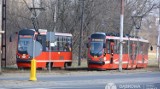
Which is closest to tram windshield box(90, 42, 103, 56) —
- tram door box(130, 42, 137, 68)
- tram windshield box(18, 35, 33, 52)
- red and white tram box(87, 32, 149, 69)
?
red and white tram box(87, 32, 149, 69)

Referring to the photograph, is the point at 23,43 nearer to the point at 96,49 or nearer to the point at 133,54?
the point at 96,49

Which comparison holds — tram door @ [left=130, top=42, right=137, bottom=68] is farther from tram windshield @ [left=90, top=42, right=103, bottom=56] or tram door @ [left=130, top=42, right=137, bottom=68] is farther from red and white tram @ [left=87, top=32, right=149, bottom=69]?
tram windshield @ [left=90, top=42, right=103, bottom=56]

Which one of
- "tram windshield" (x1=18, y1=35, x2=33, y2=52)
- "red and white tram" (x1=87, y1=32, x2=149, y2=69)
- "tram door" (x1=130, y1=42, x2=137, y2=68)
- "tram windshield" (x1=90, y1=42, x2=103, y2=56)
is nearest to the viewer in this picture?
"tram windshield" (x1=18, y1=35, x2=33, y2=52)

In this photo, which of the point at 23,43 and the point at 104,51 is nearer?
the point at 23,43

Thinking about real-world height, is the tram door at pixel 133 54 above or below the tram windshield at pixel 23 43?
below

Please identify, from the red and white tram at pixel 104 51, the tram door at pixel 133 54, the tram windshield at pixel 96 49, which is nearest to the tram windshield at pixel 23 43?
the red and white tram at pixel 104 51

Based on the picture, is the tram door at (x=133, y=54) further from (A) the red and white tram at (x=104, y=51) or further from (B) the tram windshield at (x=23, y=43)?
(B) the tram windshield at (x=23, y=43)

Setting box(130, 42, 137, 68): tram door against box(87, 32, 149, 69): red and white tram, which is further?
box(130, 42, 137, 68): tram door

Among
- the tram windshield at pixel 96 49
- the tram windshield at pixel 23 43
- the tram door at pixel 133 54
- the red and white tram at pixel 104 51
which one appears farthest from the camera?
the tram door at pixel 133 54

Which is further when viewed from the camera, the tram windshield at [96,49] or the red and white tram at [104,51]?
the tram windshield at [96,49]

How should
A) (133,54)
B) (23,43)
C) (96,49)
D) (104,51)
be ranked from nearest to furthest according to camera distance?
(23,43)
(104,51)
(96,49)
(133,54)

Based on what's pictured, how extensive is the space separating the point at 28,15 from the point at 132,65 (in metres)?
16.3

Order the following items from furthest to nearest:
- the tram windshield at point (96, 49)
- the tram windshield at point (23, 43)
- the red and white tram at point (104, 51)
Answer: the tram windshield at point (96, 49)
the red and white tram at point (104, 51)
the tram windshield at point (23, 43)

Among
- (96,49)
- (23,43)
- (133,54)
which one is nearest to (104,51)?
(96,49)
